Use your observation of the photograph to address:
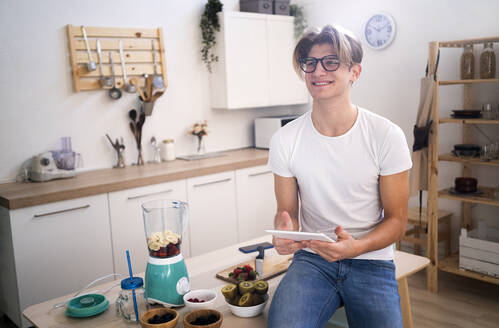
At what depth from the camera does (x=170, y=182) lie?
131 inches

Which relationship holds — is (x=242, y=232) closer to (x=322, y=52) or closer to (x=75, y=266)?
(x=75, y=266)

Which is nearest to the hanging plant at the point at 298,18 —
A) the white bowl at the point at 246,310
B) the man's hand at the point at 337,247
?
the man's hand at the point at 337,247

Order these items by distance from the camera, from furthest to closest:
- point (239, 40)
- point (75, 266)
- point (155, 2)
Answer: point (239, 40)
point (155, 2)
point (75, 266)

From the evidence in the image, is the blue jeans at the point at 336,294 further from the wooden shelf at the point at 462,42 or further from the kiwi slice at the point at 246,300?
the wooden shelf at the point at 462,42

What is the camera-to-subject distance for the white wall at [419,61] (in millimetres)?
3345

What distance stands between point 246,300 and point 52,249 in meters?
1.66

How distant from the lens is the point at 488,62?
120 inches

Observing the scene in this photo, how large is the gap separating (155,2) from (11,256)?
214 centimetres

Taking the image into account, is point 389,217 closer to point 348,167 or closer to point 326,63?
point 348,167

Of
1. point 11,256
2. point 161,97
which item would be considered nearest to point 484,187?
point 161,97

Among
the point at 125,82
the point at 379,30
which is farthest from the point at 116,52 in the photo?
the point at 379,30

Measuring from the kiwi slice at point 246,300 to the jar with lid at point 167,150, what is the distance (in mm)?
2360

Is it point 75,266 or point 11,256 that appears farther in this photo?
point 75,266

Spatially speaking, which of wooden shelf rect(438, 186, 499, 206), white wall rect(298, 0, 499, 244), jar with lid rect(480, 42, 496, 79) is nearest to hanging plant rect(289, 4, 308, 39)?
white wall rect(298, 0, 499, 244)
